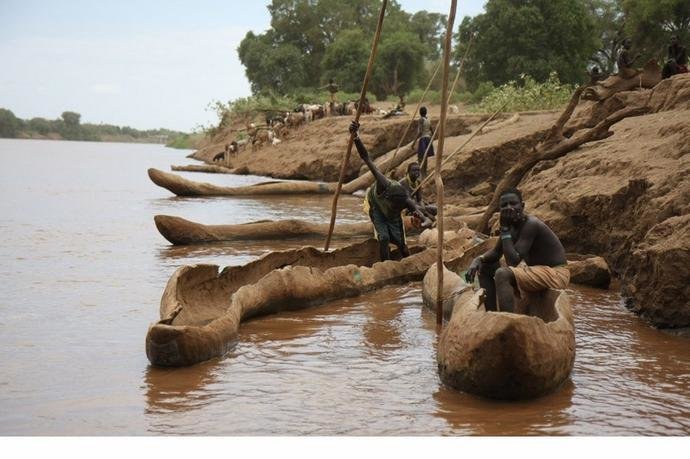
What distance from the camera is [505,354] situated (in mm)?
4078

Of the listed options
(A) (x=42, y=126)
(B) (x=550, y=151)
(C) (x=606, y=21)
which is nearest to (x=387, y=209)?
(B) (x=550, y=151)

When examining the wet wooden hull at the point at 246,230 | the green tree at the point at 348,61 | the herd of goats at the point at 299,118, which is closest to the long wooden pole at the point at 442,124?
the wet wooden hull at the point at 246,230

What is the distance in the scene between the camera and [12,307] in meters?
6.61

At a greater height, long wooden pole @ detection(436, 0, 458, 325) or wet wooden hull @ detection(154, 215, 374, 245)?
long wooden pole @ detection(436, 0, 458, 325)

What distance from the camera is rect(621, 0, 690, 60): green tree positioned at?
23.5 meters

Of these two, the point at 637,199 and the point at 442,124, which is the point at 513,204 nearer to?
the point at 442,124

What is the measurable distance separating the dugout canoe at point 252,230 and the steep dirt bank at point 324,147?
27.9ft

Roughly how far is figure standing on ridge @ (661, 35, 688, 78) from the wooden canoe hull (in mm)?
9801

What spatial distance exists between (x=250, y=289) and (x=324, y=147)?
15479mm

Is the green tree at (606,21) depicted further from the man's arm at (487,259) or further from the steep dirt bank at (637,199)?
the man's arm at (487,259)

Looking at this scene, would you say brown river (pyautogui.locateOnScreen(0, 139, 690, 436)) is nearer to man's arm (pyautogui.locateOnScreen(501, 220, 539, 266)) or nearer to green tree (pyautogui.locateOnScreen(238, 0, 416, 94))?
man's arm (pyautogui.locateOnScreen(501, 220, 539, 266))

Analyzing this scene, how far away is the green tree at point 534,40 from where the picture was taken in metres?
26.1

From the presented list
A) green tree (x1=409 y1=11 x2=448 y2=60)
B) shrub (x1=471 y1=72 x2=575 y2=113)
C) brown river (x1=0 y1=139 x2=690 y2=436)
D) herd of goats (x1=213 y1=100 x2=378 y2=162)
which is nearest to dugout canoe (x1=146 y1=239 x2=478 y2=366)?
brown river (x1=0 y1=139 x2=690 y2=436)
